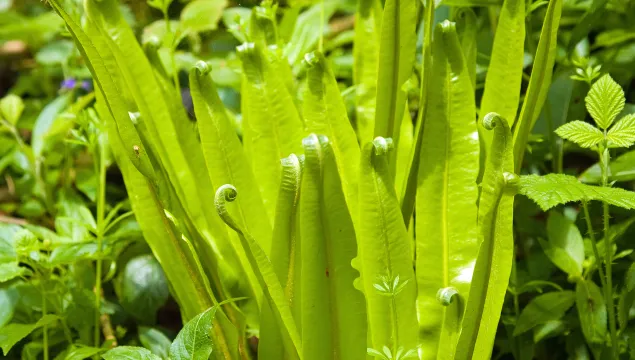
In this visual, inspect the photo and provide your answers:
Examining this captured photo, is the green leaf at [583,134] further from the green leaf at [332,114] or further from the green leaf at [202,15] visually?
the green leaf at [202,15]

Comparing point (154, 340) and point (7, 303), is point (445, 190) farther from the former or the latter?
point (7, 303)

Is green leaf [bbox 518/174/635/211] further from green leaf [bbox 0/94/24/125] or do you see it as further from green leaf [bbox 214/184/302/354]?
green leaf [bbox 0/94/24/125]

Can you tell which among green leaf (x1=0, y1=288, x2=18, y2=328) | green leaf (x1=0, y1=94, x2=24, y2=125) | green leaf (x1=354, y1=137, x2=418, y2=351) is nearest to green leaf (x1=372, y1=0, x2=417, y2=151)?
green leaf (x1=354, y1=137, x2=418, y2=351)

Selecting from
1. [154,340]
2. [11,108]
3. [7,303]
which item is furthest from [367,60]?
[11,108]

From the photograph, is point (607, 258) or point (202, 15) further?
point (202, 15)

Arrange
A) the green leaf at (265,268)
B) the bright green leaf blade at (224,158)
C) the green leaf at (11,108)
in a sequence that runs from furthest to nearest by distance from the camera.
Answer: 1. the green leaf at (11,108)
2. the bright green leaf blade at (224,158)
3. the green leaf at (265,268)

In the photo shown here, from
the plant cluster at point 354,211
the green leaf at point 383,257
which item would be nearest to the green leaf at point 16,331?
the plant cluster at point 354,211

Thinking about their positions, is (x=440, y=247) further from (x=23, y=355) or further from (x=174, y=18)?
(x=174, y=18)
